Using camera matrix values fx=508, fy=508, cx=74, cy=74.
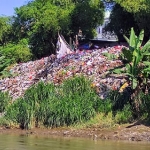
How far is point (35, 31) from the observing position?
46969 mm

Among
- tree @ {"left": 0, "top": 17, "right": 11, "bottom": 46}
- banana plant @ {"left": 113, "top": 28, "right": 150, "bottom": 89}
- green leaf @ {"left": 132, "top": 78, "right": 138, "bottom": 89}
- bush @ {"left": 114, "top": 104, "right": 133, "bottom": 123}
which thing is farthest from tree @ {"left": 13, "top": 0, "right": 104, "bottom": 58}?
green leaf @ {"left": 132, "top": 78, "right": 138, "bottom": 89}

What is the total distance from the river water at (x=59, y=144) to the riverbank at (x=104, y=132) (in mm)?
988

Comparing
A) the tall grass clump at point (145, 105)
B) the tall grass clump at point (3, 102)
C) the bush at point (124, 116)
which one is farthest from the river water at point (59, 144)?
the tall grass clump at point (3, 102)

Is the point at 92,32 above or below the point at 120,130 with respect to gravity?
above

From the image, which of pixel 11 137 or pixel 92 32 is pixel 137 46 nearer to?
pixel 11 137

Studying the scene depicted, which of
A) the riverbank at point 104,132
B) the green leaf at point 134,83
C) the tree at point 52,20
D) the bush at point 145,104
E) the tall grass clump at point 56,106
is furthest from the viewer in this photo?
the tree at point 52,20

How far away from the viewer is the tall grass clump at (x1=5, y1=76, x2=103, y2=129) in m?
22.1

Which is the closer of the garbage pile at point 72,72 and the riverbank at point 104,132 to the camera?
the riverbank at point 104,132

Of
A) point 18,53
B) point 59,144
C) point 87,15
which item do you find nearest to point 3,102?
point 59,144

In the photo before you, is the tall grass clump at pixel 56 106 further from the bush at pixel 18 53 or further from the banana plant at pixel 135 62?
the bush at pixel 18 53

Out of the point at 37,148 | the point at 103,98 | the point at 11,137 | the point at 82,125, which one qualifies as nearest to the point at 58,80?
the point at 103,98

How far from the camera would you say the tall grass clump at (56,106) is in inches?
871

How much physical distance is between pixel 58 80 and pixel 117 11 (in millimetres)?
18308

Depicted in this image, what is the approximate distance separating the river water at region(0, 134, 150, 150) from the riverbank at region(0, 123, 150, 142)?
3.24ft
